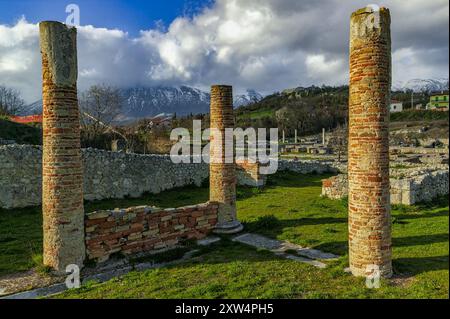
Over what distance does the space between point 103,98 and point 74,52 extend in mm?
28508

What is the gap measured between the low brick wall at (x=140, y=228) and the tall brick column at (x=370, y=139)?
475 centimetres

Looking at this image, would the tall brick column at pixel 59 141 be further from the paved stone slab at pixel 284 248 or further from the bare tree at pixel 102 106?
the bare tree at pixel 102 106

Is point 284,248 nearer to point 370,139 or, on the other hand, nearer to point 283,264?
point 283,264

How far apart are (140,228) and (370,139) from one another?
578cm

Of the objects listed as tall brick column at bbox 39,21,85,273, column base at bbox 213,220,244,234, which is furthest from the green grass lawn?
tall brick column at bbox 39,21,85,273

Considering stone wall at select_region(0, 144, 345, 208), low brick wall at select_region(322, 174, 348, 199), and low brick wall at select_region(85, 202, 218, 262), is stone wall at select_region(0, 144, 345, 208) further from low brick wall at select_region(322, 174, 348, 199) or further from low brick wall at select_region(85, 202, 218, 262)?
low brick wall at select_region(85, 202, 218, 262)

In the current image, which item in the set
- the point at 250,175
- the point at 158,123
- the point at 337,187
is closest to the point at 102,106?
the point at 158,123

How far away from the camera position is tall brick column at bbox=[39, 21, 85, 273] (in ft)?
25.7

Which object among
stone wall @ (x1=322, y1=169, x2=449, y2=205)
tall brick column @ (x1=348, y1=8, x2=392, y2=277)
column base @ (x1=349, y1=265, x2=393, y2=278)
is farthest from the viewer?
stone wall @ (x1=322, y1=169, x2=449, y2=205)

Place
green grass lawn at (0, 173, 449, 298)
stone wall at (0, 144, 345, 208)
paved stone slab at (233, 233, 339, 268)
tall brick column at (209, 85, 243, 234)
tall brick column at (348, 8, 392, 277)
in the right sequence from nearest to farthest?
green grass lawn at (0, 173, 449, 298), tall brick column at (348, 8, 392, 277), paved stone slab at (233, 233, 339, 268), tall brick column at (209, 85, 243, 234), stone wall at (0, 144, 345, 208)

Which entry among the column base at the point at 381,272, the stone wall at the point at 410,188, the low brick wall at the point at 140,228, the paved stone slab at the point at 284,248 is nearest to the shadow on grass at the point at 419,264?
the column base at the point at 381,272

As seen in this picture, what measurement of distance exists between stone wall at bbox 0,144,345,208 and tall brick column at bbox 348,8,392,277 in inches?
459
